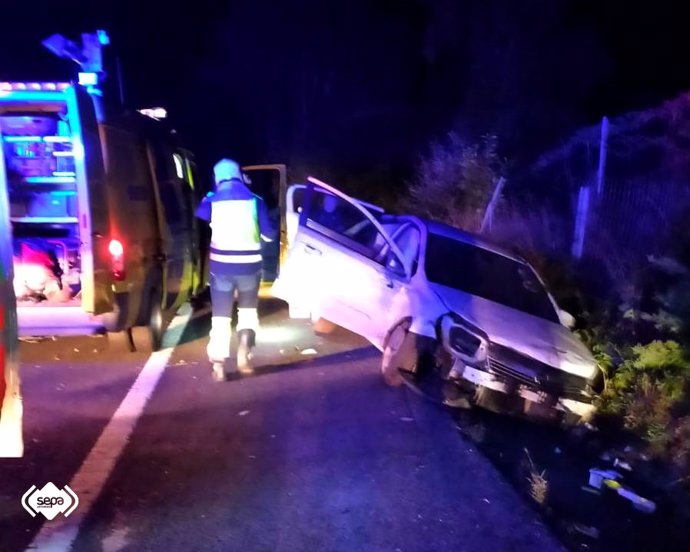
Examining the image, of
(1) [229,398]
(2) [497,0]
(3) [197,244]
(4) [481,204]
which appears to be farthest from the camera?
(2) [497,0]

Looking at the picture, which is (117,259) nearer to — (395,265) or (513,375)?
(395,265)

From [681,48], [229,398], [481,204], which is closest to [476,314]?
[229,398]

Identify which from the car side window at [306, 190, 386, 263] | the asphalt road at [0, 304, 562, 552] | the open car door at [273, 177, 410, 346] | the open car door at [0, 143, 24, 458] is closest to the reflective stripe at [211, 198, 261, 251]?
the open car door at [273, 177, 410, 346]

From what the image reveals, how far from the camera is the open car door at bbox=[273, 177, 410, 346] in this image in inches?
302

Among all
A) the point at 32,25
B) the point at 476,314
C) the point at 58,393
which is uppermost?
the point at 32,25

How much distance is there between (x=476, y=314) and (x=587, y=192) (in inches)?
182

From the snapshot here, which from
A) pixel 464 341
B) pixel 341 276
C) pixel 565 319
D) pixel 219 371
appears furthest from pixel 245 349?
pixel 565 319

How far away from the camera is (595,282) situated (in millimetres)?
9633

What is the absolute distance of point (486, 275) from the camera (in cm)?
810

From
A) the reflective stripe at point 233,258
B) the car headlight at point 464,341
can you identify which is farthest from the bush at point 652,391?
the reflective stripe at point 233,258

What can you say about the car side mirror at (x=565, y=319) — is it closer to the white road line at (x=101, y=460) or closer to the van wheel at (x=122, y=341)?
the white road line at (x=101, y=460)

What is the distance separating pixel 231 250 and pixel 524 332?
103 inches

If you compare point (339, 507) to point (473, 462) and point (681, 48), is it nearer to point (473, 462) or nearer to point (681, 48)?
point (473, 462)

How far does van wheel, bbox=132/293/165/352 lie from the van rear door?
1125 mm
